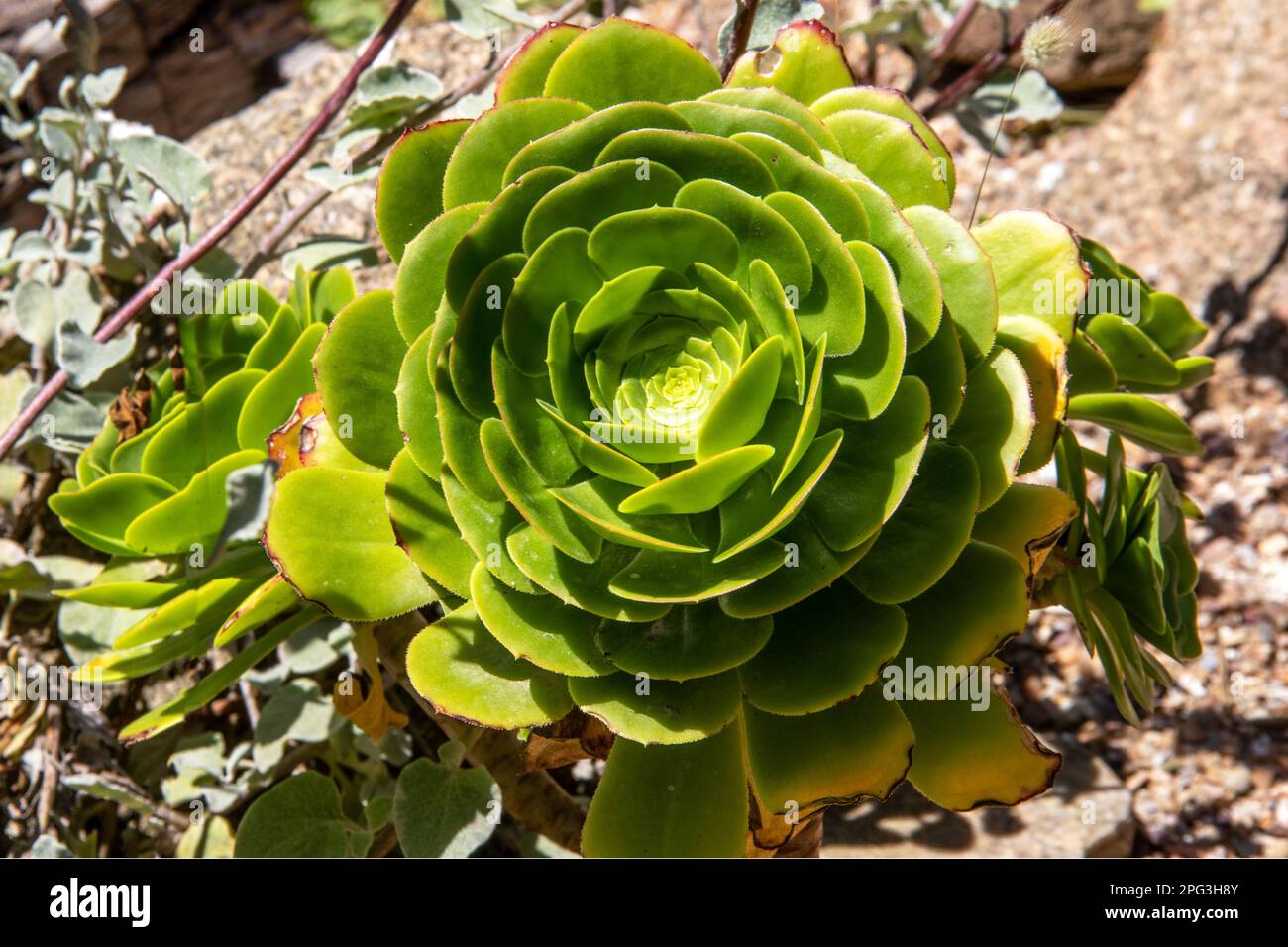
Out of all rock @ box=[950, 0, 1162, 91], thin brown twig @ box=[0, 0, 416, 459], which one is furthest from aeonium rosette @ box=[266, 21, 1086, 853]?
rock @ box=[950, 0, 1162, 91]

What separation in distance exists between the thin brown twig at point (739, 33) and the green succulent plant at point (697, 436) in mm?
211

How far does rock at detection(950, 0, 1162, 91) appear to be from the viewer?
2.39 meters

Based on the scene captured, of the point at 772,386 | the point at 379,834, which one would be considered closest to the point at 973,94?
the point at 772,386

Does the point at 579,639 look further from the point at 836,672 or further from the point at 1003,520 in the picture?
the point at 1003,520

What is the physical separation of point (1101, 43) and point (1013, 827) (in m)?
1.69

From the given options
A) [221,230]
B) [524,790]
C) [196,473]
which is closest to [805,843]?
[524,790]

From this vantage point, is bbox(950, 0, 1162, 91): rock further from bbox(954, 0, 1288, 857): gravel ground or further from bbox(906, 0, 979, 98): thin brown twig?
bbox(906, 0, 979, 98): thin brown twig

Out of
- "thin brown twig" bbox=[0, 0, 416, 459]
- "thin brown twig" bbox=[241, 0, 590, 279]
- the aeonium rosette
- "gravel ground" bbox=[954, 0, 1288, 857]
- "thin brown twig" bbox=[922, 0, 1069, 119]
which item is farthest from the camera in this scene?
"thin brown twig" bbox=[922, 0, 1069, 119]

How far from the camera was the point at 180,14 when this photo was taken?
242cm

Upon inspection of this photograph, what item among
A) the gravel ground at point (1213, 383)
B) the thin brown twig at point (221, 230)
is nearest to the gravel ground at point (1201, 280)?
the gravel ground at point (1213, 383)

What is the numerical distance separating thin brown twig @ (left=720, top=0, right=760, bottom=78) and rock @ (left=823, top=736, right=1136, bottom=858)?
994 millimetres

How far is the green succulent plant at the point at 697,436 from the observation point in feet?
2.67

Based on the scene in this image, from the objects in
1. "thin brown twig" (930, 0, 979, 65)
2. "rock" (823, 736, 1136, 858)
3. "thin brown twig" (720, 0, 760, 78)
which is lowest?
"rock" (823, 736, 1136, 858)

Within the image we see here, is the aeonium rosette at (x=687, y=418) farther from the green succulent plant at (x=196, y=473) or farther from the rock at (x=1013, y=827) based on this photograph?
the rock at (x=1013, y=827)
